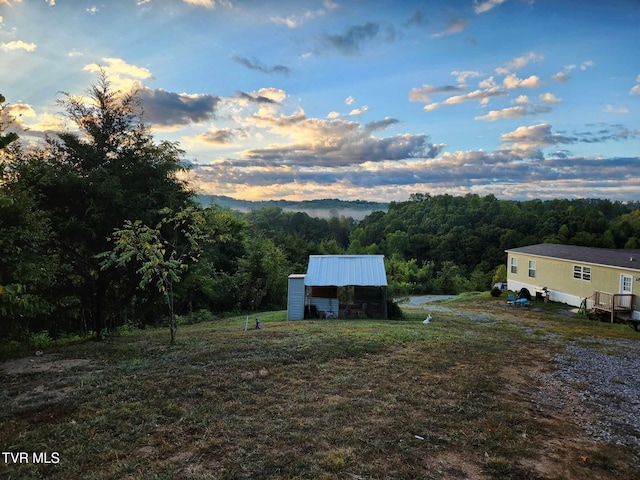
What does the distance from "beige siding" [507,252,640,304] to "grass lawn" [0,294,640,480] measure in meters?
10.6

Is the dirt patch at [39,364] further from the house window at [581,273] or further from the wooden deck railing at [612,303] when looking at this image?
the house window at [581,273]

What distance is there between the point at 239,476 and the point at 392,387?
310cm

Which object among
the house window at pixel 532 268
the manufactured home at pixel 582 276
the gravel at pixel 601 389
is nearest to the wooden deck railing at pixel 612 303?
the manufactured home at pixel 582 276

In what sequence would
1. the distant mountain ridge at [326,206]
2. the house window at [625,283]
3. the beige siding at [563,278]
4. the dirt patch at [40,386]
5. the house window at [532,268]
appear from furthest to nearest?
the distant mountain ridge at [326,206] < the house window at [532,268] < the beige siding at [563,278] < the house window at [625,283] < the dirt patch at [40,386]

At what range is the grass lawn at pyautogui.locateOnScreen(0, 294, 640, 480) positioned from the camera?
11.5 ft

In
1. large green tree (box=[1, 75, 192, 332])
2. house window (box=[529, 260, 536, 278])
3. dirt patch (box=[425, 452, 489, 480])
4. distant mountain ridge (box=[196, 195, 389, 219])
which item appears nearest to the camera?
dirt patch (box=[425, 452, 489, 480])

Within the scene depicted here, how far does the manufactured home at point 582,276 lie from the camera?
1505 cm

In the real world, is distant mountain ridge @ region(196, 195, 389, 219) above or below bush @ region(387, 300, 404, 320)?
above

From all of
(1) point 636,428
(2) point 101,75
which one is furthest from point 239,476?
(2) point 101,75

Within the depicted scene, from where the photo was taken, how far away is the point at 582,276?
17.5 m

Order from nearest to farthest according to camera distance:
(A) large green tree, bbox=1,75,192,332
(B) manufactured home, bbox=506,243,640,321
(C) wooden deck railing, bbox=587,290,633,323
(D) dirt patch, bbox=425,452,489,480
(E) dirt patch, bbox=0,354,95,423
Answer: (D) dirt patch, bbox=425,452,489,480 < (E) dirt patch, bbox=0,354,95,423 < (A) large green tree, bbox=1,75,192,332 < (C) wooden deck railing, bbox=587,290,633,323 < (B) manufactured home, bbox=506,243,640,321

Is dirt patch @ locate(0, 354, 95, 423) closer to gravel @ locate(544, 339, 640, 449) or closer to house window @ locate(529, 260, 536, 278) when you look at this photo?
gravel @ locate(544, 339, 640, 449)

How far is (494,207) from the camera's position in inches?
2211

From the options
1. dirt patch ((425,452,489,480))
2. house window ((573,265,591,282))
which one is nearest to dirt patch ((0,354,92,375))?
dirt patch ((425,452,489,480))
